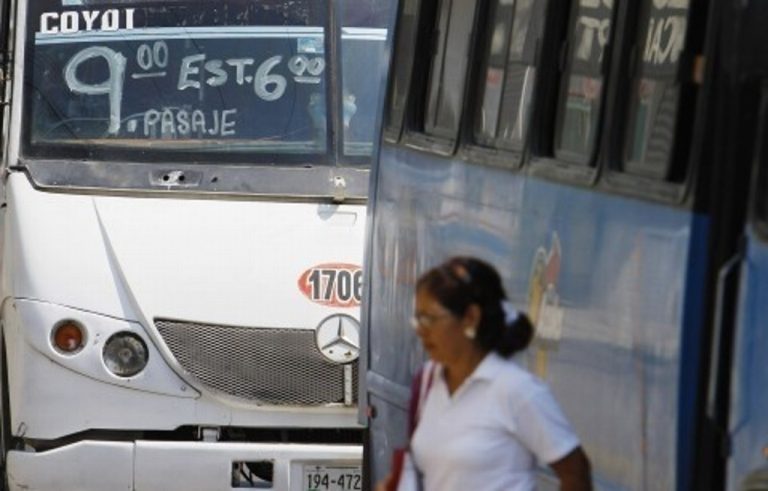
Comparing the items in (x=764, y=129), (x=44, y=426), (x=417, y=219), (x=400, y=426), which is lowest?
(x=44, y=426)

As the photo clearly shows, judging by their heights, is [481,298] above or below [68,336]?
above

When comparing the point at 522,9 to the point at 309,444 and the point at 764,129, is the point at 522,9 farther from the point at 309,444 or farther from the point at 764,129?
the point at 309,444

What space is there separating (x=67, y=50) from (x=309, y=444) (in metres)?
2.14

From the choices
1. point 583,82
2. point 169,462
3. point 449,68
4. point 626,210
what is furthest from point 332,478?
point 626,210

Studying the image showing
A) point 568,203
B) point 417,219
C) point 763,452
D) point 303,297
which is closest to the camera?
point 763,452

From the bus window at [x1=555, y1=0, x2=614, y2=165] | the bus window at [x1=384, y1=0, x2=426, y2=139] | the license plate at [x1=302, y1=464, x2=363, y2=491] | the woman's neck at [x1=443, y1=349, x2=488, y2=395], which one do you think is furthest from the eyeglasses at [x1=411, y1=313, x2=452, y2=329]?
the license plate at [x1=302, y1=464, x2=363, y2=491]

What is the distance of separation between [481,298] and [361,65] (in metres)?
5.59

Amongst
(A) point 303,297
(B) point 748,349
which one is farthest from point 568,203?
(A) point 303,297

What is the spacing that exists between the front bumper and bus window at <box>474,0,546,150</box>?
A: 2.83 meters

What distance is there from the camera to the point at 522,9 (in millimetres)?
7328

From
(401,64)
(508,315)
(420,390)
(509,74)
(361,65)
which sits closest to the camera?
(508,315)

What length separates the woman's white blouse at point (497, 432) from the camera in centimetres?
527

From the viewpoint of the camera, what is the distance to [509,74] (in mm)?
7395

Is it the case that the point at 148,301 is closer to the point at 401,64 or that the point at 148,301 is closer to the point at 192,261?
the point at 192,261
